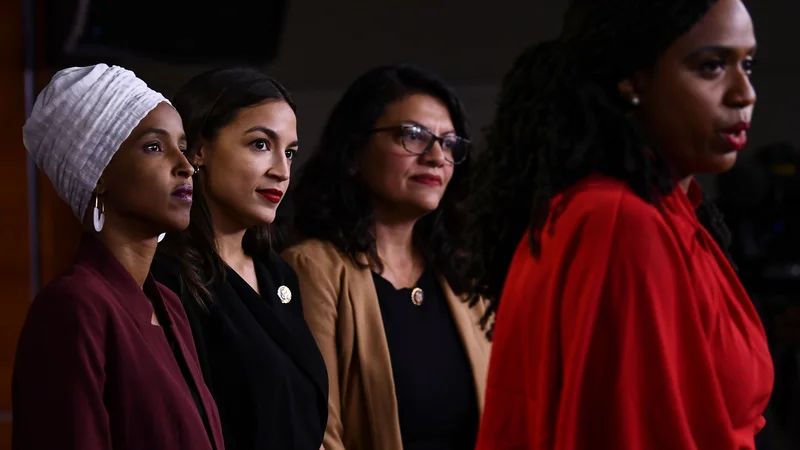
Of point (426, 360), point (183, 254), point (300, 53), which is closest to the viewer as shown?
point (183, 254)

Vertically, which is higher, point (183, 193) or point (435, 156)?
point (183, 193)

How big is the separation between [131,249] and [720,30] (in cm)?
84

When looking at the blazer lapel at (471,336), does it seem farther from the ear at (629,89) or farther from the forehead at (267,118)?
the ear at (629,89)

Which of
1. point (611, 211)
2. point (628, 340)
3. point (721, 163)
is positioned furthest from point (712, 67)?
point (628, 340)

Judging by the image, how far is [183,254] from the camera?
1.59 m

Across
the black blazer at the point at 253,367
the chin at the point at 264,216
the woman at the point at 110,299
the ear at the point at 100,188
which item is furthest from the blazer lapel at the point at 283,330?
the ear at the point at 100,188

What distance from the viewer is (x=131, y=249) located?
127cm

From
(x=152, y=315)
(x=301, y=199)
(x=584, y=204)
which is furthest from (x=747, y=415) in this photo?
(x=301, y=199)

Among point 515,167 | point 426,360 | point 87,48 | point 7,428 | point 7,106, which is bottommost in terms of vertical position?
point 7,428

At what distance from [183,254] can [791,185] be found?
202 centimetres

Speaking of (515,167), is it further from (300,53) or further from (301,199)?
(300,53)

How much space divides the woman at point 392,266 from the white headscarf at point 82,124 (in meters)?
0.91

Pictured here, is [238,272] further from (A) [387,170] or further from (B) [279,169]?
(A) [387,170]

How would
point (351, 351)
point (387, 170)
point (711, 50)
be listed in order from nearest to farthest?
1. point (711, 50)
2. point (351, 351)
3. point (387, 170)
